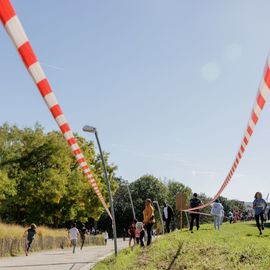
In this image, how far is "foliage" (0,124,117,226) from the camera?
45.7m

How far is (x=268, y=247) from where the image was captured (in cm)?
1162

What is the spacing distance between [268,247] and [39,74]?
8.56 metres

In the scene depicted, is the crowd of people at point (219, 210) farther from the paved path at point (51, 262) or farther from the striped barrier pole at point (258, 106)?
the striped barrier pole at point (258, 106)

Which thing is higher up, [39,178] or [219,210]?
[39,178]

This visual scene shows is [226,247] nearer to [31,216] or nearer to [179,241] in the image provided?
[179,241]

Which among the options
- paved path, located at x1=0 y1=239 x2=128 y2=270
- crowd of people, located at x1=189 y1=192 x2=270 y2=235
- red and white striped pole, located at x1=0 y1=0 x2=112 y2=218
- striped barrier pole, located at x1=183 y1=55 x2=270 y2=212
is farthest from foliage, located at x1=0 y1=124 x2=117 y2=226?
red and white striped pole, located at x1=0 y1=0 x2=112 y2=218

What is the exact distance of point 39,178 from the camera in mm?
46250

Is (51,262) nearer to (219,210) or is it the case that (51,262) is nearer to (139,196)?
(219,210)

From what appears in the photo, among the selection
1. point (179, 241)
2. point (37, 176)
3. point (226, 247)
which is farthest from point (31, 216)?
point (226, 247)

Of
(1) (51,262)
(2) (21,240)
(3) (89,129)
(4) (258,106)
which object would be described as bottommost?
(1) (51,262)

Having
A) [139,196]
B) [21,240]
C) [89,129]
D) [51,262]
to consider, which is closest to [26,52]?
[89,129]

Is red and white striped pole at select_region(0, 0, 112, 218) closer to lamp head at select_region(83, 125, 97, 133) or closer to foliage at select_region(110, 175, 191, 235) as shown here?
lamp head at select_region(83, 125, 97, 133)

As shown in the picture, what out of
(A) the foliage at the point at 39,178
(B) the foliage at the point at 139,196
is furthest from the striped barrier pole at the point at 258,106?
(B) the foliage at the point at 139,196

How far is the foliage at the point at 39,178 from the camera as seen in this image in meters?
45.7
